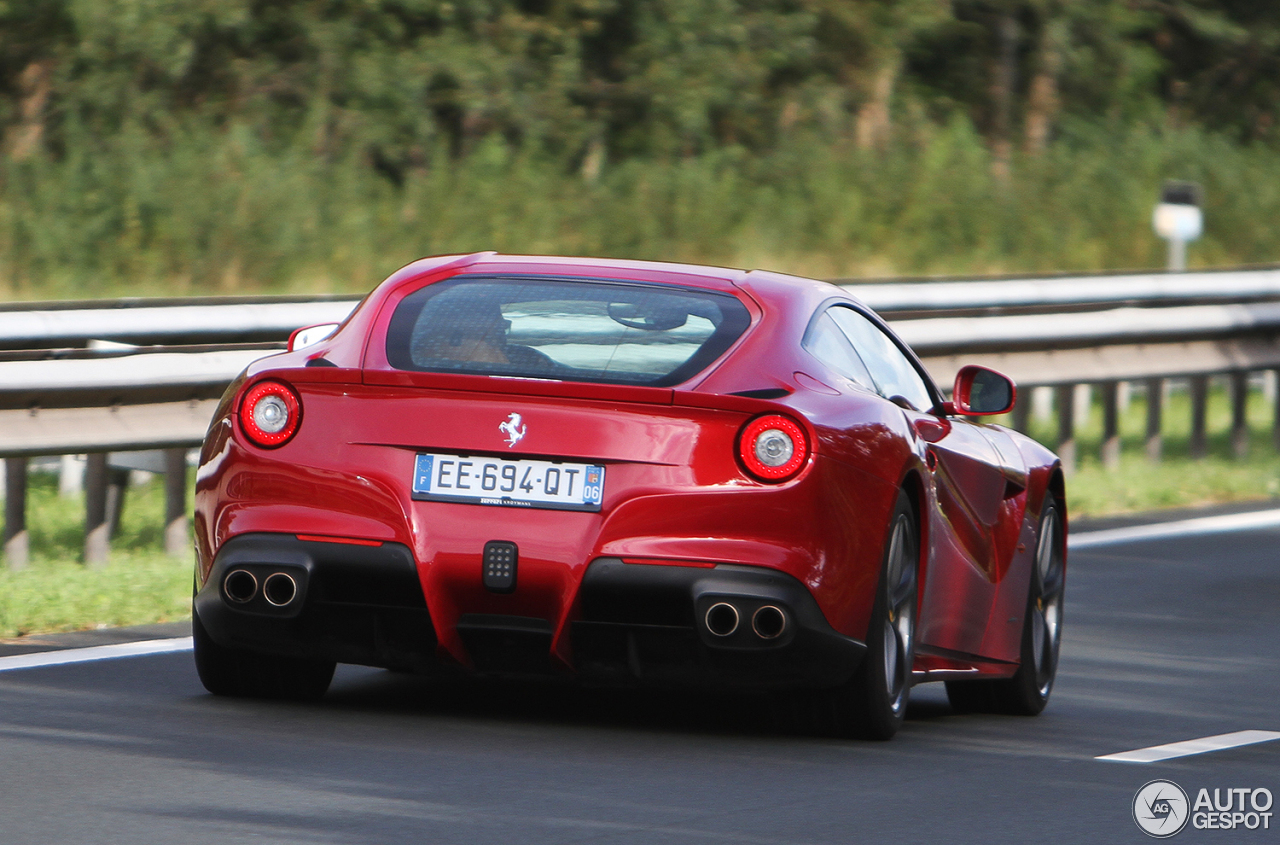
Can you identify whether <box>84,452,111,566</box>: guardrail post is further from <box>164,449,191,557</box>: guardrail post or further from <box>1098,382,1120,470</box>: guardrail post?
<box>1098,382,1120,470</box>: guardrail post

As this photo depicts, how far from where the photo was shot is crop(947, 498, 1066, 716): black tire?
796cm

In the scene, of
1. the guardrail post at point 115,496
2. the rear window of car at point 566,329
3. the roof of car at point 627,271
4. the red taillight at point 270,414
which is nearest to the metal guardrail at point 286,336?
the guardrail post at point 115,496

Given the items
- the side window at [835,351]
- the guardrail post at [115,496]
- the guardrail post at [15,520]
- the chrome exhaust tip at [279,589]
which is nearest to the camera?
the chrome exhaust tip at [279,589]

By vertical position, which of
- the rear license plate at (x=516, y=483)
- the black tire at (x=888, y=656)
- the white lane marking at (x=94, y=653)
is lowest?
the white lane marking at (x=94, y=653)

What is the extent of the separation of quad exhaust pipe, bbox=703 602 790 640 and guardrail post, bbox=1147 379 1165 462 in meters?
11.2

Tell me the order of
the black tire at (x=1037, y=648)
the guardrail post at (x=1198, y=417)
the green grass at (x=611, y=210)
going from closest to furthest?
the black tire at (x=1037, y=648), the guardrail post at (x=1198, y=417), the green grass at (x=611, y=210)

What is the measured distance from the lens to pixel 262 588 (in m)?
6.41

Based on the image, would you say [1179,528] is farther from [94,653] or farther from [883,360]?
[94,653]

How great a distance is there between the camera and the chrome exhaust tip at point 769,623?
20.5 ft

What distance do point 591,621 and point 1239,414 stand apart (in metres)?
12.5

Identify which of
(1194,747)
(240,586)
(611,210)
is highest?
(240,586)

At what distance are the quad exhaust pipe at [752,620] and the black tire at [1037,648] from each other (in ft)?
6.00

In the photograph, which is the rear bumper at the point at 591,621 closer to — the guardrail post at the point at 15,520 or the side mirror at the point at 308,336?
the side mirror at the point at 308,336

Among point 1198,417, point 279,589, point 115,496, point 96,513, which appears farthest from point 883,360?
point 1198,417
